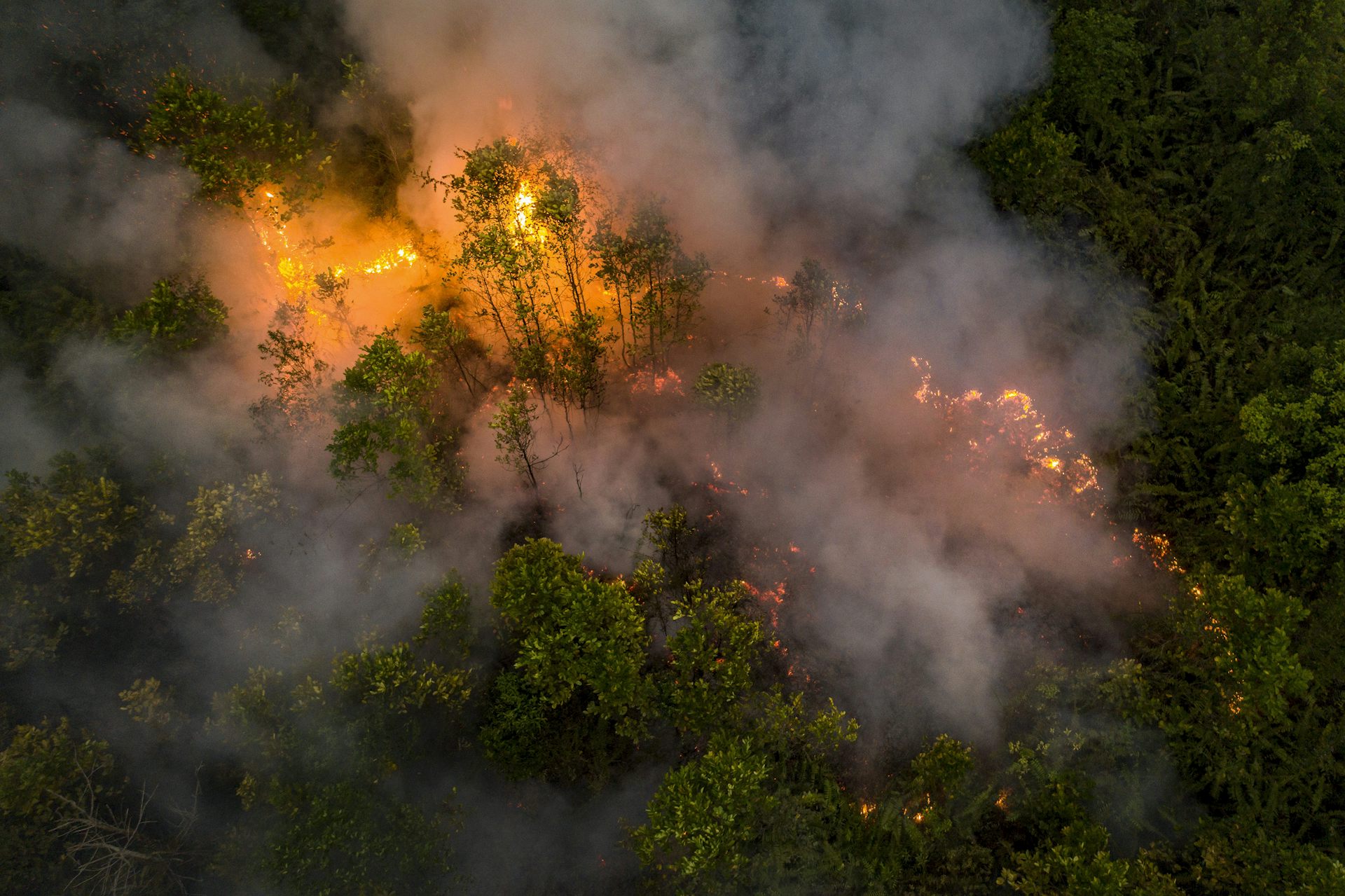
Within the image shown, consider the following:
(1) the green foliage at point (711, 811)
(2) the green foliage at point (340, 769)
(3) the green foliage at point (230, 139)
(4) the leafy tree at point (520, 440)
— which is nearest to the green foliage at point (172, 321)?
(3) the green foliage at point (230, 139)

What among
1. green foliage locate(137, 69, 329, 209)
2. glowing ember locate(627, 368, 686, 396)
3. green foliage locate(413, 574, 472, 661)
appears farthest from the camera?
glowing ember locate(627, 368, 686, 396)

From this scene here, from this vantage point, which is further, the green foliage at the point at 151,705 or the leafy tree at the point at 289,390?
the leafy tree at the point at 289,390

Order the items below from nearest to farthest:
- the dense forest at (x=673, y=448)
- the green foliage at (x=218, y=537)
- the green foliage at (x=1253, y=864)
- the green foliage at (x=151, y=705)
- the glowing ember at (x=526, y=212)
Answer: the green foliage at (x=1253, y=864)
the dense forest at (x=673, y=448)
the green foliage at (x=151, y=705)
the green foliage at (x=218, y=537)
the glowing ember at (x=526, y=212)

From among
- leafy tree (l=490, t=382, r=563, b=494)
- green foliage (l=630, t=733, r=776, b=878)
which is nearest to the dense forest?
green foliage (l=630, t=733, r=776, b=878)

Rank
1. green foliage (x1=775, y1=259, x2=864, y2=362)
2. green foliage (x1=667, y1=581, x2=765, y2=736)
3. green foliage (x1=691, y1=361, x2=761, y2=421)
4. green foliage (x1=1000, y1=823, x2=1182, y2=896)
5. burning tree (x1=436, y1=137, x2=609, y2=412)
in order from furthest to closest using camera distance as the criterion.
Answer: green foliage (x1=775, y1=259, x2=864, y2=362), green foliage (x1=691, y1=361, x2=761, y2=421), burning tree (x1=436, y1=137, x2=609, y2=412), green foliage (x1=667, y1=581, x2=765, y2=736), green foliage (x1=1000, y1=823, x2=1182, y2=896)

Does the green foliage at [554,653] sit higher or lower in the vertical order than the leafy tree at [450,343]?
lower

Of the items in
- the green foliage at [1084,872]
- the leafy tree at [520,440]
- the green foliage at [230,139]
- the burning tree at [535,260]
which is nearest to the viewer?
the green foliage at [1084,872]

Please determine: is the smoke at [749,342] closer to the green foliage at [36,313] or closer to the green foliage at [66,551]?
the green foliage at [36,313]

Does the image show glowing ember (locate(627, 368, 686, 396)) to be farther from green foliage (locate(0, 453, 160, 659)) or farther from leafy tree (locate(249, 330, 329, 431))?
green foliage (locate(0, 453, 160, 659))
